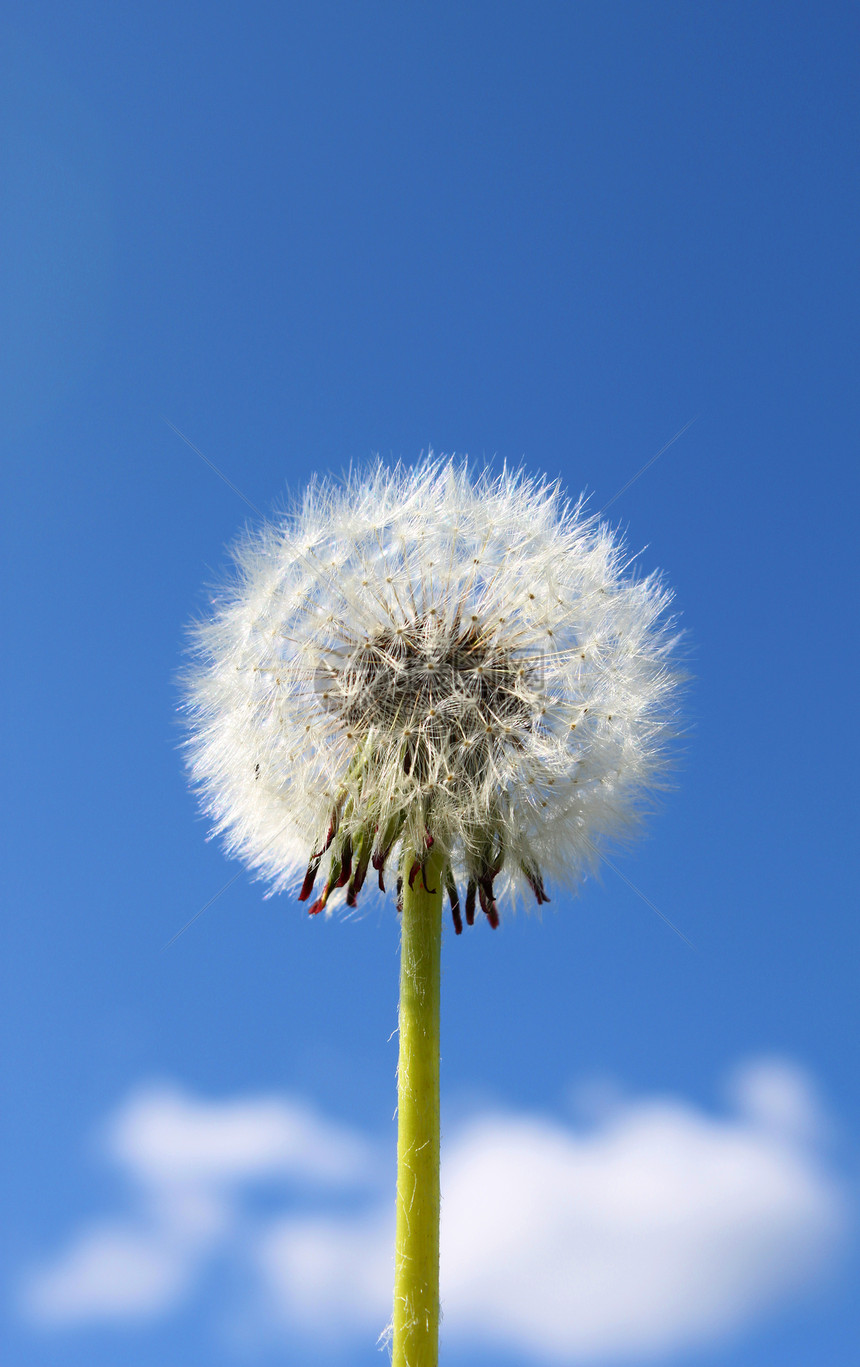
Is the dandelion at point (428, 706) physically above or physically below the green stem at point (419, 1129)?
above

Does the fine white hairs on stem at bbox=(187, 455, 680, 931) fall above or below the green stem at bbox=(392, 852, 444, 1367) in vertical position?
above

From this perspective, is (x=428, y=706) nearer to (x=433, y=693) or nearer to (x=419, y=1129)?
(x=433, y=693)

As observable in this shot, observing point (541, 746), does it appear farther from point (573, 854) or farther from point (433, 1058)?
point (433, 1058)
